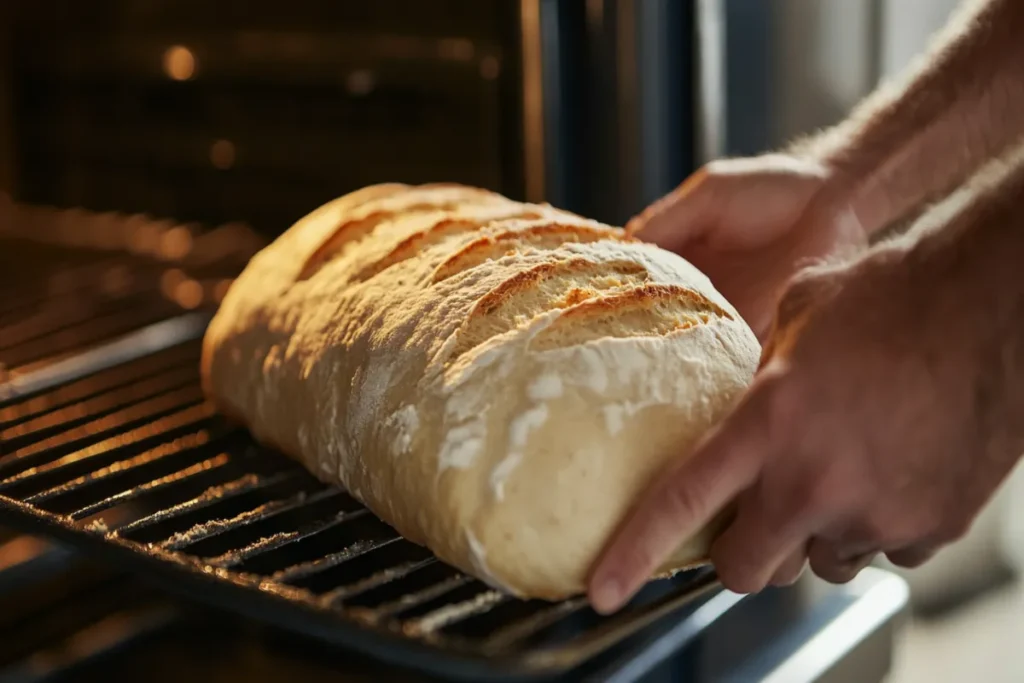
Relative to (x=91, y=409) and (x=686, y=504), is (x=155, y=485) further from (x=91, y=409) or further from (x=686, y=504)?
(x=686, y=504)

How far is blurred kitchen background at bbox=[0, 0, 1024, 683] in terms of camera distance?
43.3 inches

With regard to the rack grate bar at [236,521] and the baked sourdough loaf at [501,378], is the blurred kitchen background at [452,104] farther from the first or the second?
the rack grate bar at [236,521]

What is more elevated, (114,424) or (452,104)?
(452,104)

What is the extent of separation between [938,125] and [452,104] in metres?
0.47

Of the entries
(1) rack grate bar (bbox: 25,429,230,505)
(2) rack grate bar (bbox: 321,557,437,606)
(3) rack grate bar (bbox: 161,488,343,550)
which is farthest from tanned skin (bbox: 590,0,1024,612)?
(1) rack grate bar (bbox: 25,429,230,505)

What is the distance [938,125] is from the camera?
1.07 m

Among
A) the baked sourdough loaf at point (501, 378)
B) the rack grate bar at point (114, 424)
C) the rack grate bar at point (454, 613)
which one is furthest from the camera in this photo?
the rack grate bar at point (114, 424)

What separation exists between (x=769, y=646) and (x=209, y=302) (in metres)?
0.69

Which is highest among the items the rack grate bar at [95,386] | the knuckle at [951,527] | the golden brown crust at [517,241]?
the golden brown crust at [517,241]

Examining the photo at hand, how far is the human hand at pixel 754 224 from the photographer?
1.01 metres

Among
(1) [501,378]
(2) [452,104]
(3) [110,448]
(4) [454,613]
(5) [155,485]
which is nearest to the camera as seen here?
(4) [454,613]

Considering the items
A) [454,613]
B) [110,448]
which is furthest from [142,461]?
[454,613]

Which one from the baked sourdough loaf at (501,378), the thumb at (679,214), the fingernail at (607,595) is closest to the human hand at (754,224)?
the thumb at (679,214)

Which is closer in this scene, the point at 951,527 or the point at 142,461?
the point at 951,527
